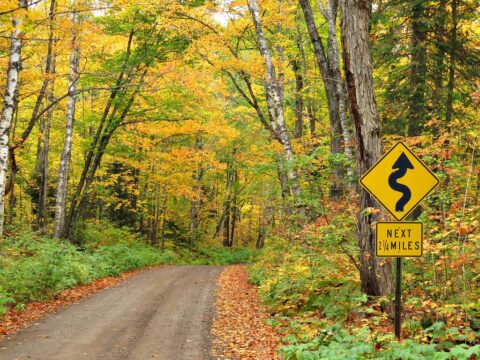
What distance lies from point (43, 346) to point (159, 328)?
222cm

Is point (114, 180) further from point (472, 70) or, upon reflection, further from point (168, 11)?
point (472, 70)

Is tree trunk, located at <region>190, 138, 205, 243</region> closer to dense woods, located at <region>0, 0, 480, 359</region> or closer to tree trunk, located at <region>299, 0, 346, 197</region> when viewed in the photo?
dense woods, located at <region>0, 0, 480, 359</region>

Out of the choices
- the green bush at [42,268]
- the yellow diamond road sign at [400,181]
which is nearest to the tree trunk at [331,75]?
the yellow diamond road sign at [400,181]

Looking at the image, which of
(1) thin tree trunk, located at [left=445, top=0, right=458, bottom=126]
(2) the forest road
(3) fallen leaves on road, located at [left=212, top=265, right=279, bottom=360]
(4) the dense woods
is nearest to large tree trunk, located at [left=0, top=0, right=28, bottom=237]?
(4) the dense woods

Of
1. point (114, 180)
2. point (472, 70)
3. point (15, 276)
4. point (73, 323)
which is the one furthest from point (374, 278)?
point (114, 180)

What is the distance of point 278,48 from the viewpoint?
65.2 ft

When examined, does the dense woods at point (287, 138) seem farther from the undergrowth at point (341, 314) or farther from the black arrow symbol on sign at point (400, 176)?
the black arrow symbol on sign at point (400, 176)

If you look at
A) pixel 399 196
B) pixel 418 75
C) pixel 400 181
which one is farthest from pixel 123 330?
pixel 418 75

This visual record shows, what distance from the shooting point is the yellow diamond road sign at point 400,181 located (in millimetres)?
5762

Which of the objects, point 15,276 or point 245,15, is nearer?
point 15,276

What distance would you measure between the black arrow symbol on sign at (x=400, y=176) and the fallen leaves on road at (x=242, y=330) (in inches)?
125

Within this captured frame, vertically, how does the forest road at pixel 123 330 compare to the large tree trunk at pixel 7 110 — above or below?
below

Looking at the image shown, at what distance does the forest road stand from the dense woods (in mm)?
1515

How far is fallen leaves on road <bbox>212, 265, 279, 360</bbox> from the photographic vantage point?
716 cm
